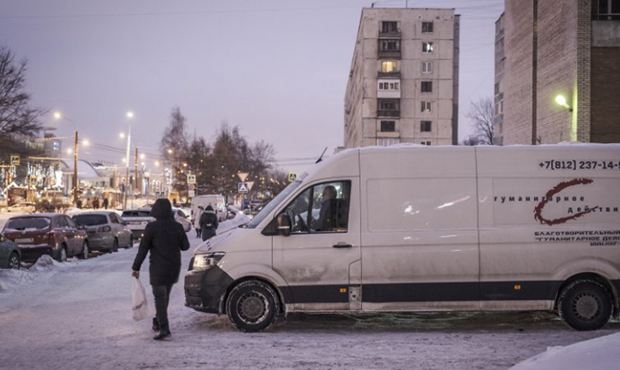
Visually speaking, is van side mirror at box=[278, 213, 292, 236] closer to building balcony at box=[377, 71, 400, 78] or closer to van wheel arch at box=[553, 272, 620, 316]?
van wheel arch at box=[553, 272, 620, 316]

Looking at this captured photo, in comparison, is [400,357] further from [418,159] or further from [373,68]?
[373,68]

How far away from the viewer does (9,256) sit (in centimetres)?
1691

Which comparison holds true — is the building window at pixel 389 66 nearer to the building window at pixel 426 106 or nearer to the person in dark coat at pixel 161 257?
the building window at pixel 426 106

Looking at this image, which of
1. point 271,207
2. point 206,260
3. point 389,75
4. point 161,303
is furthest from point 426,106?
point 161,303

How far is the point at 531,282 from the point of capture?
9461 millimetres

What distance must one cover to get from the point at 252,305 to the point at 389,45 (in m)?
76.6

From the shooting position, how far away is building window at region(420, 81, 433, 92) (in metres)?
83.9

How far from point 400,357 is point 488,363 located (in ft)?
3.17

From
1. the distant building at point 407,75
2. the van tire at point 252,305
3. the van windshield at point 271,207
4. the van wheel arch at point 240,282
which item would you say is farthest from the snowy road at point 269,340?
the distant building at point 407,75

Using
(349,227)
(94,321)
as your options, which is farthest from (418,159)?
(94,321)

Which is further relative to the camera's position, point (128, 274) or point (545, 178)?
point (128, 274)

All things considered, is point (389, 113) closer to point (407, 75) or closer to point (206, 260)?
point (407, 75)

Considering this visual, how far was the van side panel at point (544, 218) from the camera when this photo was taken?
9.47m

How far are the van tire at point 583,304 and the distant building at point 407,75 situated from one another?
73681mm
